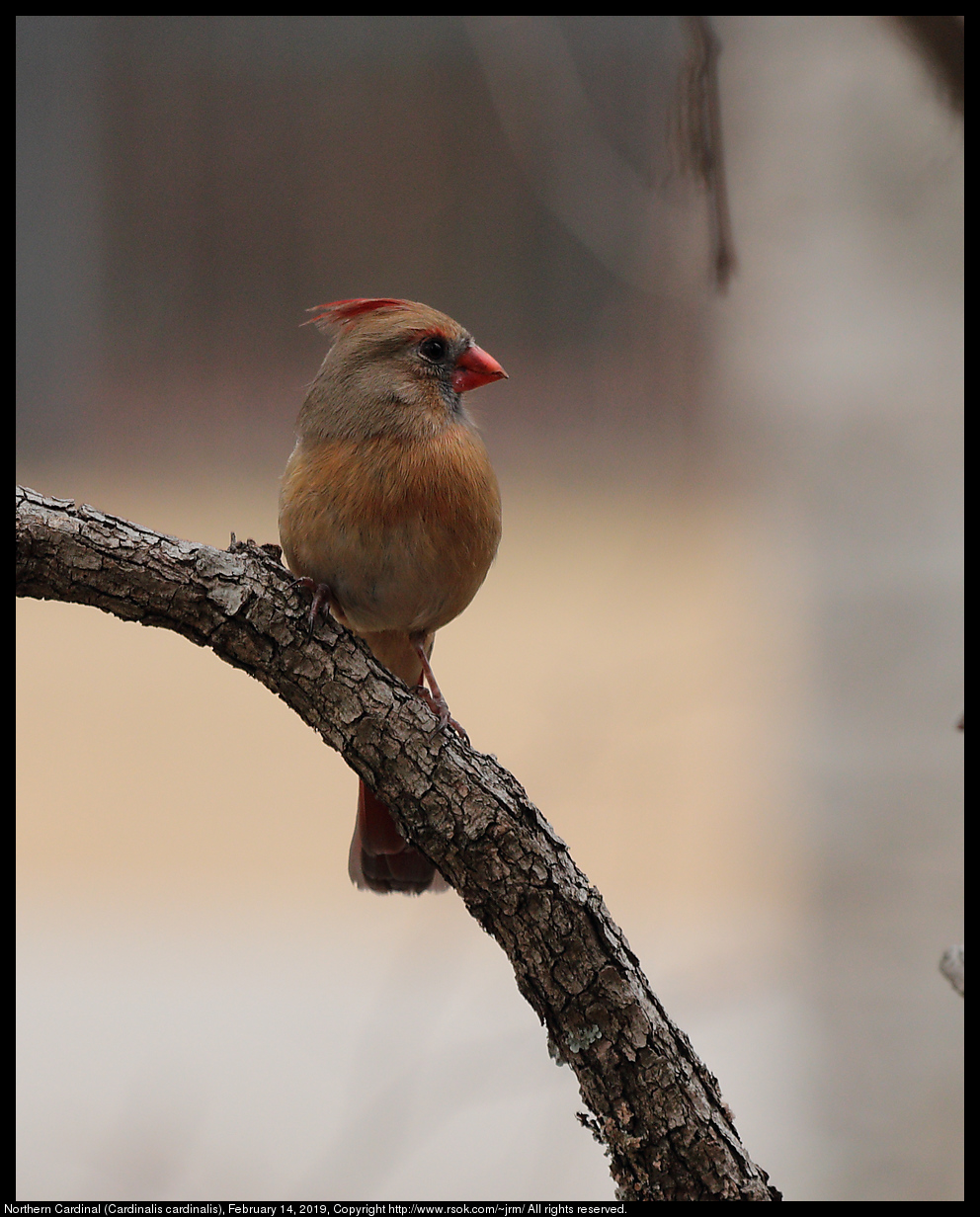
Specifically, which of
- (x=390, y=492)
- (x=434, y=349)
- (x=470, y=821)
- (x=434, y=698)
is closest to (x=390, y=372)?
(x=434, y=349)

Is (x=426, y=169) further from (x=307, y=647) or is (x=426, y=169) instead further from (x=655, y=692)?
(x=307, y=647)

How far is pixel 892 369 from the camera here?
2832 millimetres

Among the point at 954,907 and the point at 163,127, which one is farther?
the point at 163,127

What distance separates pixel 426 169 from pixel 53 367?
5.03 ft

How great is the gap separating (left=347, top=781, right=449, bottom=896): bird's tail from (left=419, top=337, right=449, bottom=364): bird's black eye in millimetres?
704

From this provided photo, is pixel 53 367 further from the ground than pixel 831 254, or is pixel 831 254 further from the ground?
pixel 53 367

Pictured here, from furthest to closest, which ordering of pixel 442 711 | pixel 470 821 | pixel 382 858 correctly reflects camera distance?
1. pixel 382 858
2. pixel 442 711
3. pixel 470 821

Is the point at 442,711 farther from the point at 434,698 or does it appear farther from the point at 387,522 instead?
the point at 387,522

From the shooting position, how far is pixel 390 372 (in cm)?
171

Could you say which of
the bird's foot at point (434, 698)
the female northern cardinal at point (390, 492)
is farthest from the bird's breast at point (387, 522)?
the bird's foot at point (434, 698)

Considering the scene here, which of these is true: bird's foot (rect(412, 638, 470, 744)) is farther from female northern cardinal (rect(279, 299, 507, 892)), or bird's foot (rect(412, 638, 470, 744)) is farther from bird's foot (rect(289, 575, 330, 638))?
bird's foot (rect(289, 575, 330, 638))

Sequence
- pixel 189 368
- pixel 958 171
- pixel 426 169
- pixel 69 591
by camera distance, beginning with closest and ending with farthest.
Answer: pixel 69 591 → pixel 958 171 → pixel 426 169 → pixel 189 368

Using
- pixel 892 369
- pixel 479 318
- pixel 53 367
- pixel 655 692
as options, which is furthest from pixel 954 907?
pixel 53 367

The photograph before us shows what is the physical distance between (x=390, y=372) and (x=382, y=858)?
0.80 meters
